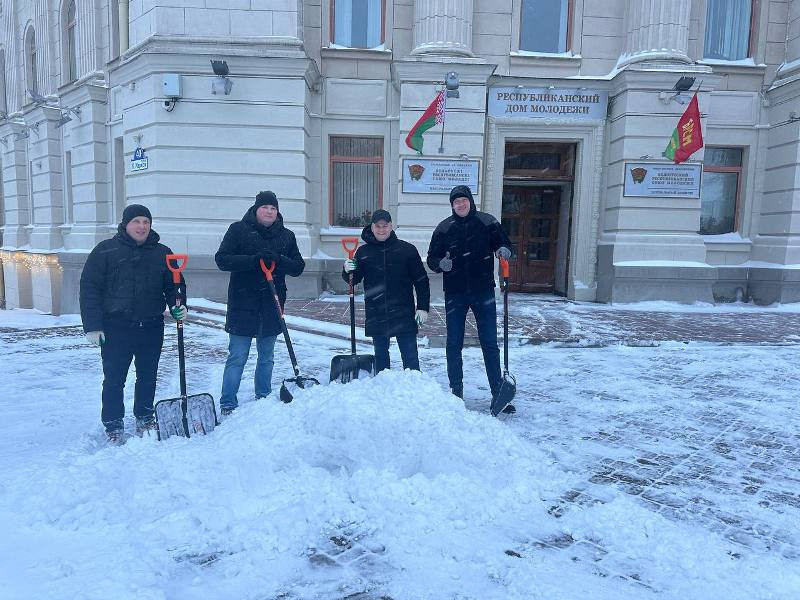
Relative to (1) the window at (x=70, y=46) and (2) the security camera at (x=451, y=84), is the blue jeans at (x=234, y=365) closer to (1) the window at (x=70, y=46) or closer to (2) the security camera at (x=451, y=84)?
(2) the security camera at (x=451, y=84)

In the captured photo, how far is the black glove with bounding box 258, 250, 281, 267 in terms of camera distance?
13.7 ft

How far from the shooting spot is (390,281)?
4.67 meters

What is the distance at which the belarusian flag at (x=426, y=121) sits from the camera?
33.5 feet

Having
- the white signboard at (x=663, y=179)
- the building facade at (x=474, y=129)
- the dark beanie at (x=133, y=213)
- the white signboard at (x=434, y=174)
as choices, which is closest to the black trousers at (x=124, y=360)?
the dark beanie at (x=133, y=213)

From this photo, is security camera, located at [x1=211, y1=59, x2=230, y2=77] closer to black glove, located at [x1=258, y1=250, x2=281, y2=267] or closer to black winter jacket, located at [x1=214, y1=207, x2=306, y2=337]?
black winter jacket, located at [x1=214, y1=207, x2=306, y2=337]

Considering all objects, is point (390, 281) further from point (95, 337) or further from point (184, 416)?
point (95, 337)

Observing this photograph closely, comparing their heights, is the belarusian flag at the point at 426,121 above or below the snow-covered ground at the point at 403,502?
above

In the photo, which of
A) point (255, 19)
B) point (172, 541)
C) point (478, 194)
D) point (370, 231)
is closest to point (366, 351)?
point (370, 231)

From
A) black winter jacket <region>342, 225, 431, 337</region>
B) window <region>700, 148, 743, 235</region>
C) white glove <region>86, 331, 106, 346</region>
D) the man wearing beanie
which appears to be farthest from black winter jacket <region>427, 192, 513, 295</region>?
window <region>700, 148, 743, 235</region>

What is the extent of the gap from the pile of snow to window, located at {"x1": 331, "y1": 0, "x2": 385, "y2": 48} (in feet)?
32.6

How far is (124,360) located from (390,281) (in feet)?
7.27

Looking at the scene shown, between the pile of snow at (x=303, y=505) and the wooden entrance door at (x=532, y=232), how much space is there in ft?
32.0

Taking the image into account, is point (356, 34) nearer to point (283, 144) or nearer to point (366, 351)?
point (283, 144)

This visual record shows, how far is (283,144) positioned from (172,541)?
9134 millimetres
